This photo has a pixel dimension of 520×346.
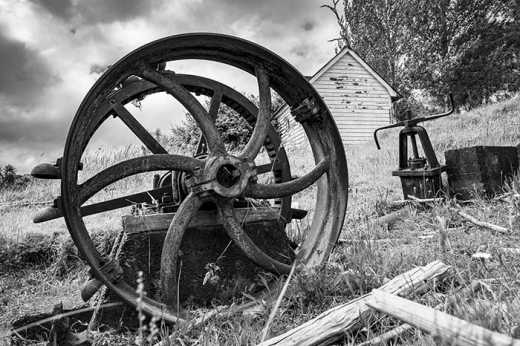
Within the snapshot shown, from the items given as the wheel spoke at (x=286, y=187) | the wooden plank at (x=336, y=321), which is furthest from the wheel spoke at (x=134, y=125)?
the wooden plank at (x=336, y=321)

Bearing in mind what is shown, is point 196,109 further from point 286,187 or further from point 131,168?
point 286,187

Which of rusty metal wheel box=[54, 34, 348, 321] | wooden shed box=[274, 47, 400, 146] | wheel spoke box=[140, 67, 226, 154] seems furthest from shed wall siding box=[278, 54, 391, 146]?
wheel spoke box=[140, 67, 226, 154]

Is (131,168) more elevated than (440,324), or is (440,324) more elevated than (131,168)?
(131,168)

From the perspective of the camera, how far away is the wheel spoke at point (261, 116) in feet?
8.57

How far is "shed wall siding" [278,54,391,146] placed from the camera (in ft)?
63.6

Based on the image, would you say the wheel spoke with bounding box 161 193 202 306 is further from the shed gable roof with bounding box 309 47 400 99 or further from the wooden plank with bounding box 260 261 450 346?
the shed gable roof with bounding box 309 47 400 99

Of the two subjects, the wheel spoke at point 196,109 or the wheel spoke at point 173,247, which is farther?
the wheel spoke at point 196,109

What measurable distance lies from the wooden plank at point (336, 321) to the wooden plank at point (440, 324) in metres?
0.11

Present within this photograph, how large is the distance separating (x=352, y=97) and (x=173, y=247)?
1843 cm

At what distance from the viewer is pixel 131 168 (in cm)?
225

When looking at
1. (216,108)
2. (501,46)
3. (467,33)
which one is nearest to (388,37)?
(467,33)

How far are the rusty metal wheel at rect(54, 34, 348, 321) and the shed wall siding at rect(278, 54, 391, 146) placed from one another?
1635cm

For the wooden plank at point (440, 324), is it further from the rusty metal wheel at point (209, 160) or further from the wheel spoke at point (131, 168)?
the wheel spoke at point (131, 168)

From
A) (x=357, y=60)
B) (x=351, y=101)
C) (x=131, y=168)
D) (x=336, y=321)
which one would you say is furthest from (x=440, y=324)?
(x=357, y=60)
